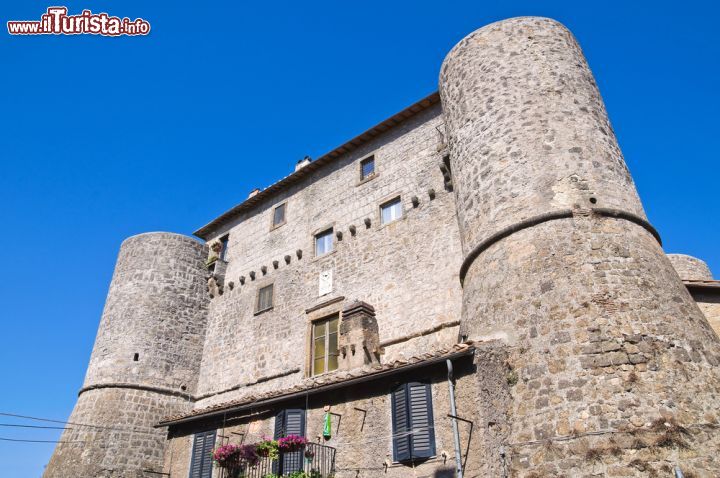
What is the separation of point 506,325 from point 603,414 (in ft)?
7.50

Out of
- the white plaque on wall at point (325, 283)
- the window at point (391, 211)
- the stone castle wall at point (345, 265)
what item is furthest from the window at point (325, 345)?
the window at point (391, 211)

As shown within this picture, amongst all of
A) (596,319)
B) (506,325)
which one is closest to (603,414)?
(596,319)

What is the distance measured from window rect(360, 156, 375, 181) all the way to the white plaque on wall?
3406 mm

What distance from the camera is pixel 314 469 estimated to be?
11.2m

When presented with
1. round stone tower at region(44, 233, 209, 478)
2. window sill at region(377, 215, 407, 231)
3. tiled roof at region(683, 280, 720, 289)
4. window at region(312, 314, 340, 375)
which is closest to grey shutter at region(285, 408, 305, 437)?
window at region(312, 314, 340, 375)

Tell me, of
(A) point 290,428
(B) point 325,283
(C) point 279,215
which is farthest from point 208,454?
(C) point 279,215

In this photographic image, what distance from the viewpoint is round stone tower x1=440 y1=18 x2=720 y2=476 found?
8.13 m

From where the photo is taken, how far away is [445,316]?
14000 millimetres

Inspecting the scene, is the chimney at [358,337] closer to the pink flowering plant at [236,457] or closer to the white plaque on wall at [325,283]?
the white plaque on wall at [325,283]

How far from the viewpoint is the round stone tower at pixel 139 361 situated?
60.1ft

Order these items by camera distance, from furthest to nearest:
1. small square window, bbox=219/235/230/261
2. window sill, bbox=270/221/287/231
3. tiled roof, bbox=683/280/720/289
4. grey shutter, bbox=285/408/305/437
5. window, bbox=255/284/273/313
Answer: small square window, bbox=219/235/230/261, window sill, bbox=270/221/287/231, window, bbox=255/284/273/313, tiled roof, bbox=683/280/720/289, grey shutter, bbox=285/408/305/437

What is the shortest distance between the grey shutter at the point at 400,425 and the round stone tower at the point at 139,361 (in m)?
11.8

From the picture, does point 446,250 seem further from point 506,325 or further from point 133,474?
point 133,474

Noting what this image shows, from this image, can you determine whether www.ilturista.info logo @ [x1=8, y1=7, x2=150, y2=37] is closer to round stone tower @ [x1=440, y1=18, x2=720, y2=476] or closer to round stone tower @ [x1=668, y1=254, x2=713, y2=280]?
round stone tower @ [x1=440, y1=18, x2=720, y2=476]
